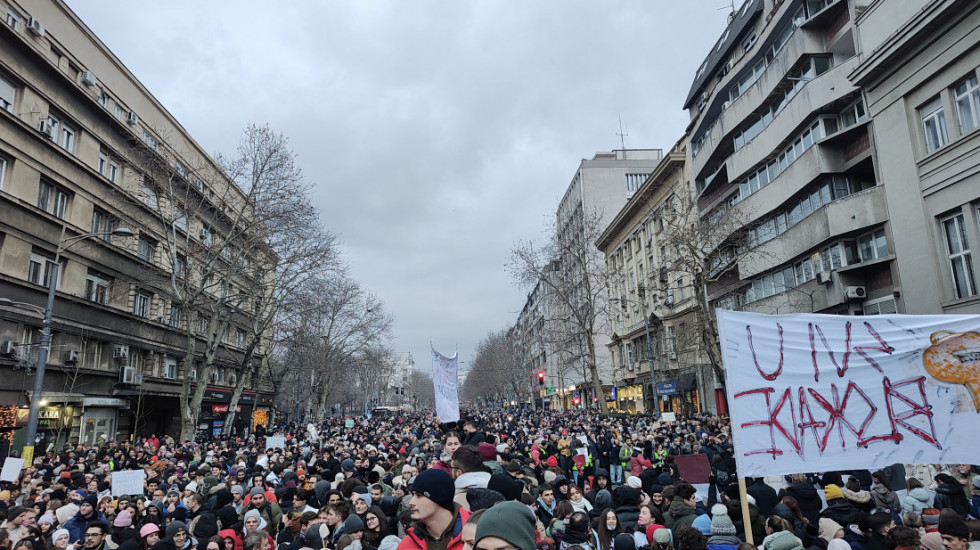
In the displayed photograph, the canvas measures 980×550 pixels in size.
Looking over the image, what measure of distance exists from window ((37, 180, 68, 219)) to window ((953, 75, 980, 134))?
103 ft

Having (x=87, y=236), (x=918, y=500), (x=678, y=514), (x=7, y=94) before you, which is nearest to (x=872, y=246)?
(x=918, y=500)

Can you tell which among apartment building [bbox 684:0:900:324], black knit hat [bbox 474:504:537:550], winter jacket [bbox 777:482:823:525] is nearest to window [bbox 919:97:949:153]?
apartment building [bbox 684:0:900:324]

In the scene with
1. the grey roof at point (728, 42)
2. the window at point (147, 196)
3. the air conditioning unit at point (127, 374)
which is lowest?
the air conditioning unit at point (127, 374)

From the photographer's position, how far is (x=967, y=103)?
56.9 feet

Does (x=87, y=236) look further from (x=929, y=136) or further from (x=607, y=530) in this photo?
(x=929, y=136)

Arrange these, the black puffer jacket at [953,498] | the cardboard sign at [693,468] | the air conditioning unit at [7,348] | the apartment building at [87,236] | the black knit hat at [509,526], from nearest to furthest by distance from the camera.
Answer: the black knit hat at [509,526] → the black puffer jacket at [953,498] → the cardboard sign at [693,468] → the air conditioning unit at [7,348] → the apartment building at [87,236]

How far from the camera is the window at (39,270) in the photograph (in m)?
23.0

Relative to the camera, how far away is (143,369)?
31.2 m

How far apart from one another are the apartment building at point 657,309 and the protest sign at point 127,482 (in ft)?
94.3

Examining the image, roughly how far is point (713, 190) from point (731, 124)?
5558 mm

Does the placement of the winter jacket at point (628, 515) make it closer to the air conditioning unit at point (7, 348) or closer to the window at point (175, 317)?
the air conditioning unit at point (7, 348)

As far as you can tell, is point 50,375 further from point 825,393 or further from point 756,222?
point 756,222

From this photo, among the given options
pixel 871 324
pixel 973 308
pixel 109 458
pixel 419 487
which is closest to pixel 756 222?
pixel 973 308

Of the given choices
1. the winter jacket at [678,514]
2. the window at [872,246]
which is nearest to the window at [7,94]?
the winter jacket at [678,514]
